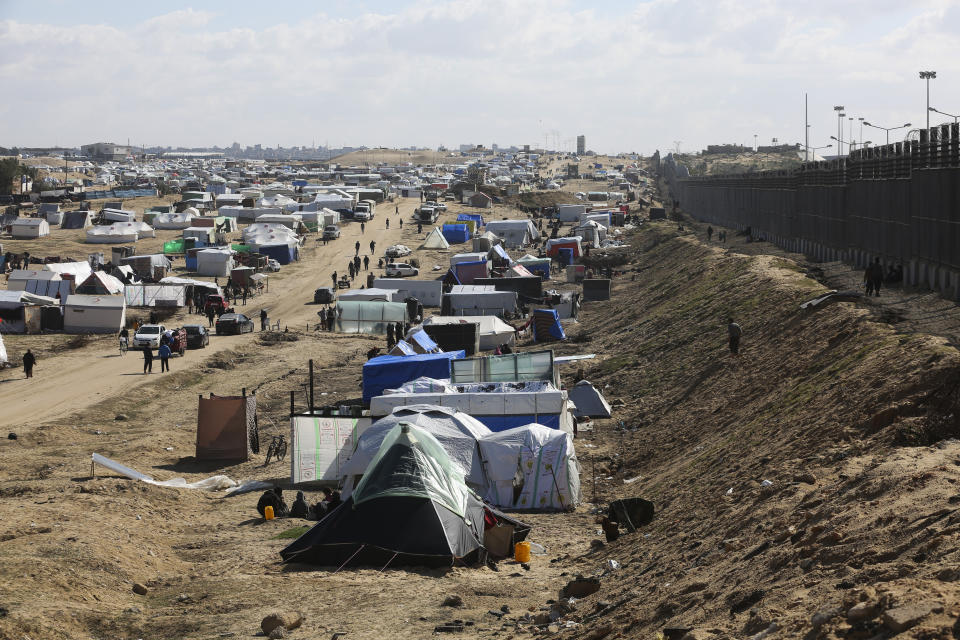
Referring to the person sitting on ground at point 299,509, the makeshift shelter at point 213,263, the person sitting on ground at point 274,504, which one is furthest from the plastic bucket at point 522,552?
the makeshift shelter at point 213,263

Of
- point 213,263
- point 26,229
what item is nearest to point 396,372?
point 213,263

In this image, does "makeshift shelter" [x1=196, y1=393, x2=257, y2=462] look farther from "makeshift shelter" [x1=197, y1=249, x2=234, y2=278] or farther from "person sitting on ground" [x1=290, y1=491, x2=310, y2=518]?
"makeshift shelter" [x1=197, y1=249, x2=234, y2=278]

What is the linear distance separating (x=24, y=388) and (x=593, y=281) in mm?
26032

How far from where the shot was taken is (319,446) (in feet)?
64.7

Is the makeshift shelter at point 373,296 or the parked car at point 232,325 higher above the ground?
the makeshift shelter at point 373,296

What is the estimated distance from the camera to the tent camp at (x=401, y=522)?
13836mm

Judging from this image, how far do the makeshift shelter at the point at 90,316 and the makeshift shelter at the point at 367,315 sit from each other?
30.6 feet

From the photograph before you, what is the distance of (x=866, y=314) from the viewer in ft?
71.1

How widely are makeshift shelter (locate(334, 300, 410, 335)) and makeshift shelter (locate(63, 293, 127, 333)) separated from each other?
9.31m

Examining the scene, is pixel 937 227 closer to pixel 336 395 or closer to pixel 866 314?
pixel 866 314

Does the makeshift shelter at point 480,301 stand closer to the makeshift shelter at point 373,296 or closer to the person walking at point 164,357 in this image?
the makeshift shelter at point 373,296

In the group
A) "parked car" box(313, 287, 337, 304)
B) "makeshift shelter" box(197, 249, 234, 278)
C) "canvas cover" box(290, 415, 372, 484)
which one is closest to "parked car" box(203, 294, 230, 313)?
"parked car" box(313, 287, 337, 304)

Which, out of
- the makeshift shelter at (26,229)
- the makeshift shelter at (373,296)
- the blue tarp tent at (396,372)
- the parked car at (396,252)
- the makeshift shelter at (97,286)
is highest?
the makeshift shelter at (26,229)

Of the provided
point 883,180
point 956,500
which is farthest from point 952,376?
point 883,180
